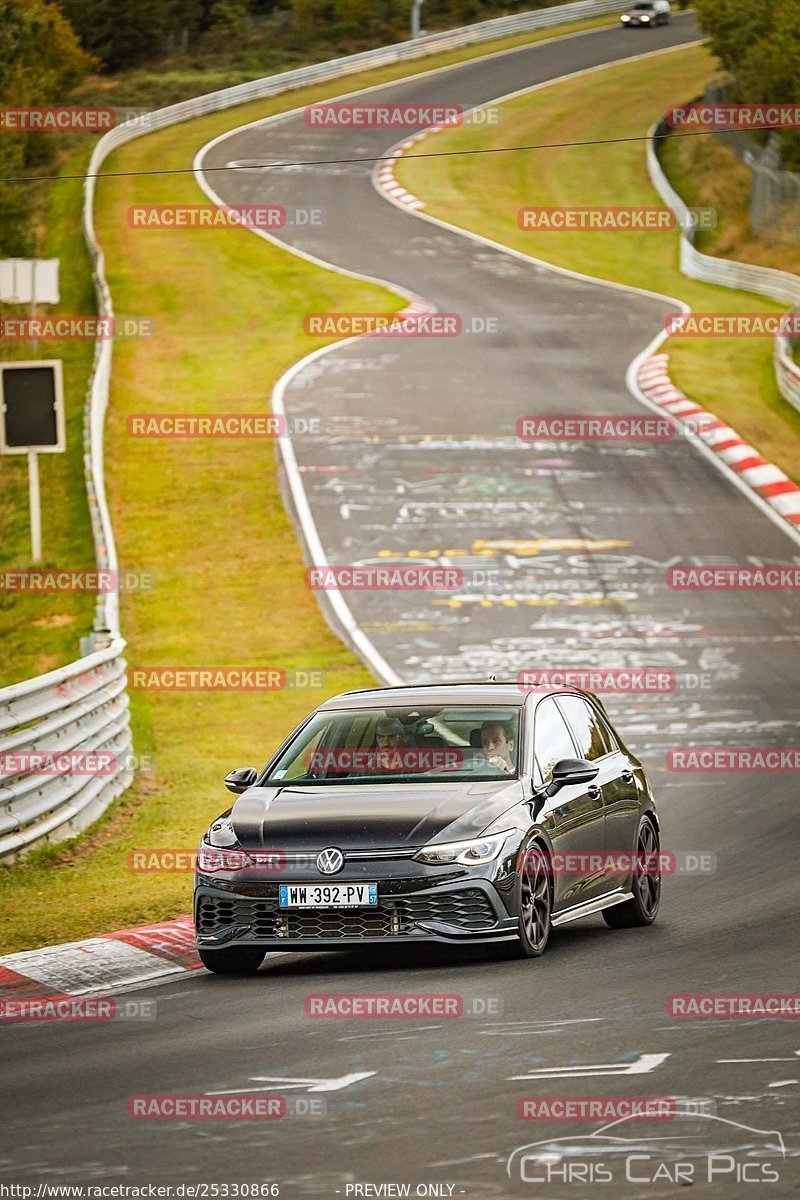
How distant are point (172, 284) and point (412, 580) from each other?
21.9 meters

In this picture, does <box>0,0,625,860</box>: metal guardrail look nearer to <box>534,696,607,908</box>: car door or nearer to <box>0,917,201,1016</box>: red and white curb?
<box>0,917,201,1016</box>: red and white curb

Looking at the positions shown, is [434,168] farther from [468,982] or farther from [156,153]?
[468,982]

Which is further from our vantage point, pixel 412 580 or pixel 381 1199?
pixel 412 580

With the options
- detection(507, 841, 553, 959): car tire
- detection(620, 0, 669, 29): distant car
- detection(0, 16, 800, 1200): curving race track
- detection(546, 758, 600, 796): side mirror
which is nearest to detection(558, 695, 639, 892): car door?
detection(0, 16, 800, 1200): curving race track

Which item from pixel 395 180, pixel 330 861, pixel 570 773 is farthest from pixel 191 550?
pixel 395 180

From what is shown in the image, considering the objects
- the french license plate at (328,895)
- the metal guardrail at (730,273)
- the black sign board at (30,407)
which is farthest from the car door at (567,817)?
the metal guardrail at (730,273)

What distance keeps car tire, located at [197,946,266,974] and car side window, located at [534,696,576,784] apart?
1843mm

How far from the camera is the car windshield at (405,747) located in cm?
1095

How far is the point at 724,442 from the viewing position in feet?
108

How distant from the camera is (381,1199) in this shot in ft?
19.5

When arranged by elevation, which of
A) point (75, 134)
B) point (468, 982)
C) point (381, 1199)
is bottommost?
point (75, 134)

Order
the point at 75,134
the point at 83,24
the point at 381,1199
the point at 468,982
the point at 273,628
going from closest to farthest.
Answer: the point at 381,1199, the point at 468,982, the point at 273,628, the point at 75,134, the point at 83,24

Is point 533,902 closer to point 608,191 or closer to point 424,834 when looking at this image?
point 424,834

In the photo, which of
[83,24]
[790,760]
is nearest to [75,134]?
[83,24]
